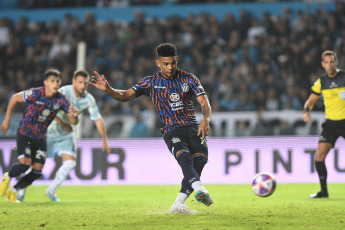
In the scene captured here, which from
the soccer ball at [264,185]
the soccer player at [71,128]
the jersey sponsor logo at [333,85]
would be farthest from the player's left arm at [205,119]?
the soccer player at [71,128]

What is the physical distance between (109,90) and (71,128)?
3536 millimetres

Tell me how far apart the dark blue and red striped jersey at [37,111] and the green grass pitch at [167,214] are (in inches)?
43.0

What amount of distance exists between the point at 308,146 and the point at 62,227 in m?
8.09

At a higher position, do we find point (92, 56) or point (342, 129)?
point (92, 56)

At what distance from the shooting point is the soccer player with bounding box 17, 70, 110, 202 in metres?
9.98

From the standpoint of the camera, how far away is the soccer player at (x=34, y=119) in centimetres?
902

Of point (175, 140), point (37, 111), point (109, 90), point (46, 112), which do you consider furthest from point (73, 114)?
point (175, 140)

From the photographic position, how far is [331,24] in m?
16.4

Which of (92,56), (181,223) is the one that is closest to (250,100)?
(92,56)

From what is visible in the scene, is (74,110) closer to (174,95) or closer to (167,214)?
(174,95)

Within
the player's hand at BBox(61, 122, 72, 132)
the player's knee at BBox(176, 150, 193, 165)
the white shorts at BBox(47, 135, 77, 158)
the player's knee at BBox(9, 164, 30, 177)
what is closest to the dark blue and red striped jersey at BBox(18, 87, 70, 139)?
the player's knee at BBox(9, 164, 30, 177)

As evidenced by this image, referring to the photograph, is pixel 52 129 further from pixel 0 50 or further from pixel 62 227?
pixel 0 50

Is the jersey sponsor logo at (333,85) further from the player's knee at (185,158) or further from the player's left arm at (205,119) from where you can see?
the player's knee at (185,158)

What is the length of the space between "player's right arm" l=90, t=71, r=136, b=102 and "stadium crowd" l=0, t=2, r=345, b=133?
7.67 meters
